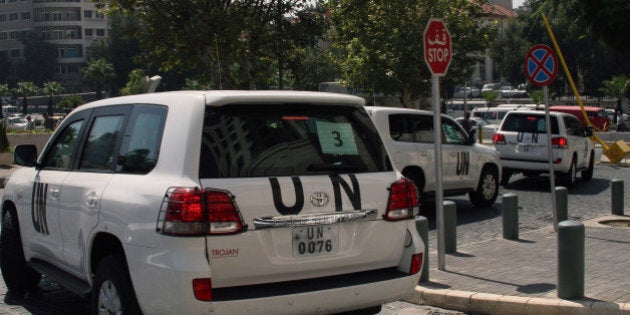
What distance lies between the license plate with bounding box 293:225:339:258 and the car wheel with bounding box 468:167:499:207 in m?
9.92

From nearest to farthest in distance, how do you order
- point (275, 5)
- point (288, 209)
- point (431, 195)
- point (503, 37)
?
1. point (288, 209)
2. point (431, 195)
3. point (275, 5)
4. point (503, 37)

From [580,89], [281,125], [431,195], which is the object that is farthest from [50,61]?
[281,125]

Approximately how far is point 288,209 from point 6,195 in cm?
346

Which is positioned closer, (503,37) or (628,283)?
(628,283)

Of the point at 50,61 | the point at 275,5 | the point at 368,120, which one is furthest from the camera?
the point at 50,61

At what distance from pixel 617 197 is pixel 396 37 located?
16.6m

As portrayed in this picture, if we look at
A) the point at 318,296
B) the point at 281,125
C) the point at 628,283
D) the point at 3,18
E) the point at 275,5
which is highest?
the point at 3,18

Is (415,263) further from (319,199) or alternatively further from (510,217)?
(510,217)

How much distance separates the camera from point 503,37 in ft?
257

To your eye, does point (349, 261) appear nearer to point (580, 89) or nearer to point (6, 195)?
point (6, 195)

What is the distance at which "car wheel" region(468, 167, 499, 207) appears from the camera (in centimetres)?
1437

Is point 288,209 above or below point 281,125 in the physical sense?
below

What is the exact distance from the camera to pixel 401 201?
16.9 ft

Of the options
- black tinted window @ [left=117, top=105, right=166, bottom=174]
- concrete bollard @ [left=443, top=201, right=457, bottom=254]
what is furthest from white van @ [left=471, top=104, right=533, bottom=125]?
black tinted window @ [left=117, top=105, right=166, bottom=174]
